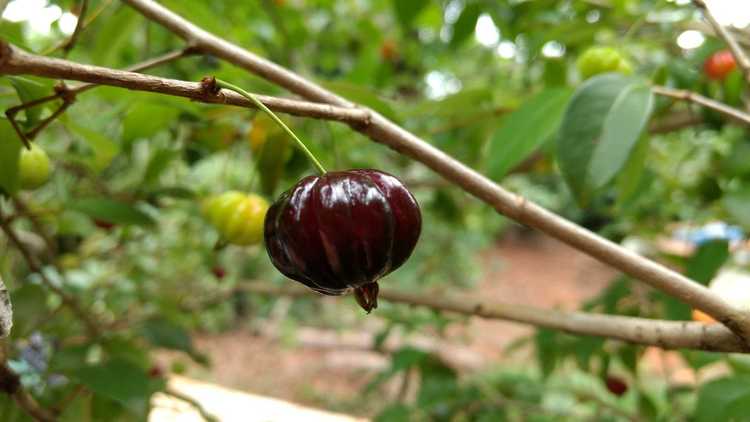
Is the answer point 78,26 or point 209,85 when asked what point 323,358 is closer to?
point 78,26

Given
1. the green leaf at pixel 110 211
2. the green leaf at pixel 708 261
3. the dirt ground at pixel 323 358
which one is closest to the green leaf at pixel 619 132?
the green leaf at pixel 708 261

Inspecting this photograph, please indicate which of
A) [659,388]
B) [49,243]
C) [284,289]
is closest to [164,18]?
[49,243]

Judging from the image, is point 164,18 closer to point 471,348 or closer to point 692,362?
point 692,362

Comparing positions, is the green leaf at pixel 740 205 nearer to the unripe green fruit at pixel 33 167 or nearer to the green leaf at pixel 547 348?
the green leaf at pixel 547 348

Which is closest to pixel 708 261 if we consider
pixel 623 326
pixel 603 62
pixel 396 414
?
pixel 603 62

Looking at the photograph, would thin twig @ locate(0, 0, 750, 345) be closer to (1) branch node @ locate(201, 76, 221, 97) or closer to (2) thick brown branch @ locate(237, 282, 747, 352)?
(2) thick brown branch @ locate(237, 282, 747, 352)

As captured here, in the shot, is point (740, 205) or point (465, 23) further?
point (465, 23)

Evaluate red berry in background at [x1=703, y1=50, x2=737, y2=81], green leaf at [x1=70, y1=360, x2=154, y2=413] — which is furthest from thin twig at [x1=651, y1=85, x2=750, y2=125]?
green leaf at [x1=70, y1=360, x2=154, y2=413]
